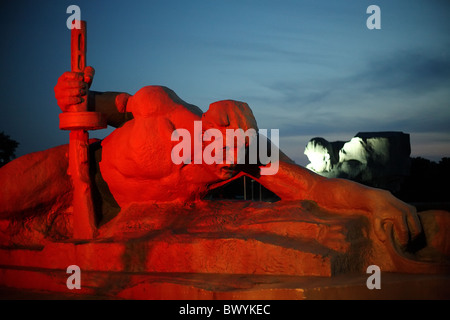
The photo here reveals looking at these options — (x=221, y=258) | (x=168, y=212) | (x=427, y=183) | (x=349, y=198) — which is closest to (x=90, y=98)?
(x=168, y=212)

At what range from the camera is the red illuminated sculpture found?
3.79m

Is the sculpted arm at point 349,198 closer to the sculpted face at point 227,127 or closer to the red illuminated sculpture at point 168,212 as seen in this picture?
the red illuminated sculpture at point 168,212

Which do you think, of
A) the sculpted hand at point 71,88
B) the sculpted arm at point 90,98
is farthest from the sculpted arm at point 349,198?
the sculpted hand at point 71,88

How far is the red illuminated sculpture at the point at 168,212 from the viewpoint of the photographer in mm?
3795

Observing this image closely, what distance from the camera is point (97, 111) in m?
4.75

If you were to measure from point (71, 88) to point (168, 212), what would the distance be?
1.31 metres

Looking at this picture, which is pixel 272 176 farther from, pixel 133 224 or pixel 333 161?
pixel 333 161

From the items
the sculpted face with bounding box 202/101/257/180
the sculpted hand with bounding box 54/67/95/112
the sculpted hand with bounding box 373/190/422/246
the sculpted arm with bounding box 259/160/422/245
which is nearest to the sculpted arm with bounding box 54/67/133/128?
the sculpted hand with bounding box 54/67/95/112

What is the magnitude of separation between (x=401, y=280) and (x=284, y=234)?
2.86ft

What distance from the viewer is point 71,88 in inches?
179

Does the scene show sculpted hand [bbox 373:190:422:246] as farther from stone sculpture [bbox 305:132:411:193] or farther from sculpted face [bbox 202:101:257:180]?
stone sculpture [bbox 305:132:411:193]

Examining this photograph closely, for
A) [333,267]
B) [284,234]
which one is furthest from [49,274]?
[333,267]

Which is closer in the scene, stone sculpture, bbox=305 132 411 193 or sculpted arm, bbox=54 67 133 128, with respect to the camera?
sculpted arm, bbox=54 67 133 128

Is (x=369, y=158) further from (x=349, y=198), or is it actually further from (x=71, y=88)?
(x=71, y=88)
